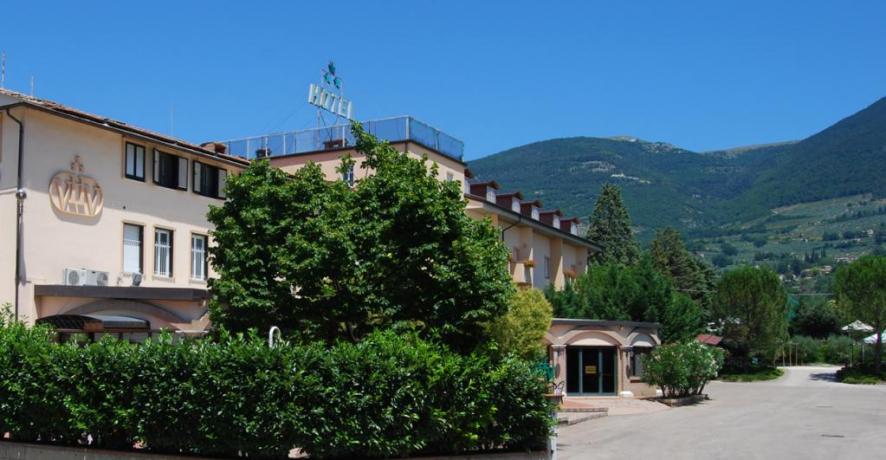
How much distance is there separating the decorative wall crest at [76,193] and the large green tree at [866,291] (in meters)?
45.7

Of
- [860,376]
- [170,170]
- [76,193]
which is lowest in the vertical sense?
[860,376]

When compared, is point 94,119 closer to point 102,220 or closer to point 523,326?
point 102,220

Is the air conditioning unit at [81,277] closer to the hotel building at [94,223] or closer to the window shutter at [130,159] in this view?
the hotel building at [94,223]

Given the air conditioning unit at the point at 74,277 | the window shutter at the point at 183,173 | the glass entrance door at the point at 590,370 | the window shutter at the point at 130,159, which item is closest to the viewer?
the air conditioning unit at the point at 74,277

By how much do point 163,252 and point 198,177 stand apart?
9.84 ft

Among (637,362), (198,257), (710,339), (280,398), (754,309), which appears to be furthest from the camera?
(710,339)

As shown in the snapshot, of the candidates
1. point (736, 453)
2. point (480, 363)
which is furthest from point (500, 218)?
point (480, 363)

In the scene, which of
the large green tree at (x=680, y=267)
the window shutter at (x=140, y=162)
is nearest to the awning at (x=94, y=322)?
the window shutter at (x=140, y=162)

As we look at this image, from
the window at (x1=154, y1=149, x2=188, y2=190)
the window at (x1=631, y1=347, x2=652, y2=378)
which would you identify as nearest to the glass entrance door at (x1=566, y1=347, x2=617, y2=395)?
the window at (x1=631, y1=347, x2=652, y2=378)

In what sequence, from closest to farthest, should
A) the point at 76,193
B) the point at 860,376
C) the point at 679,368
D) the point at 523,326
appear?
the point at 76,193
the point at 523,326
the point at 679,368
the point at 860,376

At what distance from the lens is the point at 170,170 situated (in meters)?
30.2

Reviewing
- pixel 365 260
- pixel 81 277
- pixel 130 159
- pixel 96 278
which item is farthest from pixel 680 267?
pixel 365 260

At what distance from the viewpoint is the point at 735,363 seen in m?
65.9

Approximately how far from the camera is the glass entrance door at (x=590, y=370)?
4228 cm
